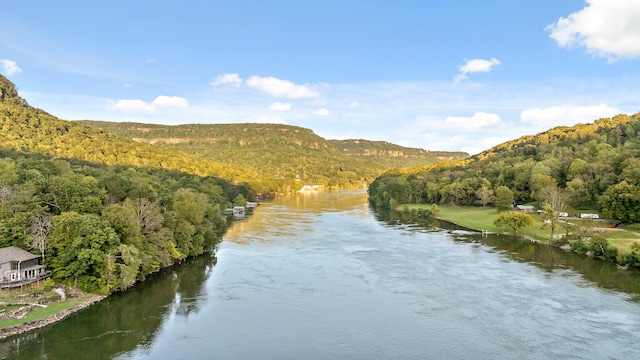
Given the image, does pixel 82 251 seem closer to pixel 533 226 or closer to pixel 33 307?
pixel 33 307

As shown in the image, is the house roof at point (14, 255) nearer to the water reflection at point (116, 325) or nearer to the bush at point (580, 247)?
the water reflection at point (116, 325)

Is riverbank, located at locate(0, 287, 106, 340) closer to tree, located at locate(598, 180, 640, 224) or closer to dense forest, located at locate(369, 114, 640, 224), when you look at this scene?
tree, located at locate(598, 180, 640, 224)

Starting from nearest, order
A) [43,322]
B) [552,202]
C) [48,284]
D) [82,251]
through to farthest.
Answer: [43,322] → [48,284] → [82,251] → [552,202]

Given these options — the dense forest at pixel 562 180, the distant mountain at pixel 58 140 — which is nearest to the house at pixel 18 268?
the distant mountain at pixel 58 140

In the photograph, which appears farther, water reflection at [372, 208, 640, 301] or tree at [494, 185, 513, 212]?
tree at [494, 185, 513, 212]

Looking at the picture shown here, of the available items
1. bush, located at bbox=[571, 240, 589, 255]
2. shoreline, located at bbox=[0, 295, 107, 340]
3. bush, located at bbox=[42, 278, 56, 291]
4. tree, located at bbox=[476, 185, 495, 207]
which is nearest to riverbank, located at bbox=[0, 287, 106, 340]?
shoreline, located at bbox=[0, 295, 107, 340]

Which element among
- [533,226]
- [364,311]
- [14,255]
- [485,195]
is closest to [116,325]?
[14,255]
